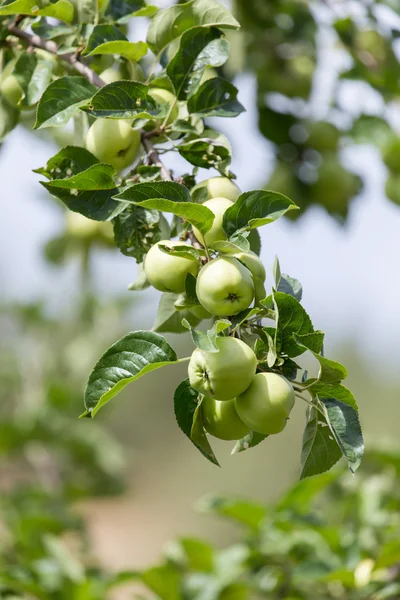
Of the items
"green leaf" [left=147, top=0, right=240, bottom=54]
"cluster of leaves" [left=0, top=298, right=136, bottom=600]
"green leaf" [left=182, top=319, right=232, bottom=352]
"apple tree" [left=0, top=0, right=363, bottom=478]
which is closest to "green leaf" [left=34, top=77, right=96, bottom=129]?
"apple tree" [left=0, top=0, right=363, bottom=478]

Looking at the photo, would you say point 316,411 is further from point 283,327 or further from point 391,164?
point 391,164

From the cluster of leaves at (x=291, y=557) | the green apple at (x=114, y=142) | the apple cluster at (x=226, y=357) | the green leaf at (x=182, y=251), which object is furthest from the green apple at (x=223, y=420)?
the cluster of leaves at (x=291, y=557)

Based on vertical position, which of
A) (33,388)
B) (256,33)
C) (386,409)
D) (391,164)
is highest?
(256,33)

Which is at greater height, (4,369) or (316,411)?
(316,411)

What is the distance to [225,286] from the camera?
1.52 feet

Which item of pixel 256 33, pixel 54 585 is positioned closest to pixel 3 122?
pixel 54 585

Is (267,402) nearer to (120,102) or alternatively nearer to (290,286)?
(290,286)

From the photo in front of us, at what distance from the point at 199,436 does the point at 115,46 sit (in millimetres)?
319

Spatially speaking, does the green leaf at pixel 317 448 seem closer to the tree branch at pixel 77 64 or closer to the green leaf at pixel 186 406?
the green leaf at pixel 186 406

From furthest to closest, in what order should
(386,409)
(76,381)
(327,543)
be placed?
(386,409) < (76,381) < (327,543)

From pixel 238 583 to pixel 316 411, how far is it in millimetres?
656

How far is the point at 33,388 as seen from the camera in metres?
2.42

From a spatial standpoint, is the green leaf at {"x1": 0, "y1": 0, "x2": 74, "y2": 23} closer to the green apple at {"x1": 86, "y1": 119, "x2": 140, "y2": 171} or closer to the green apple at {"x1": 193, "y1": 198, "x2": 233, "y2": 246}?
the green apple at {"x1": 86, "y1": 119, "x2": 140, "y2": 171}

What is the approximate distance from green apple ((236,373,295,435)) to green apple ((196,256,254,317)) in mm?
49
